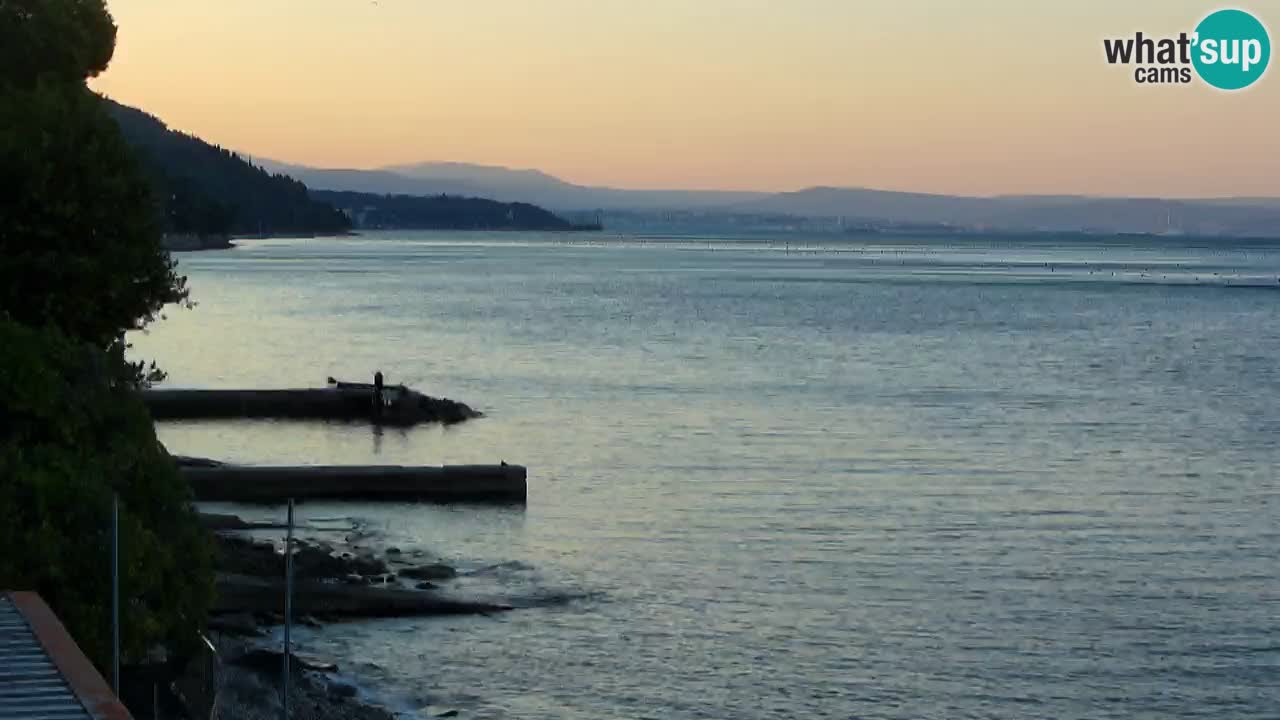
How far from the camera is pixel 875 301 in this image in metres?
134

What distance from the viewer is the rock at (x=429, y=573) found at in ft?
94.8

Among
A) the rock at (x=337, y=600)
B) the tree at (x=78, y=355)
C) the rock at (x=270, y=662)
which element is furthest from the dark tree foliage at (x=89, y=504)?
the rock at (x=337, y=600)

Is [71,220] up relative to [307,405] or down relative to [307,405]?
up

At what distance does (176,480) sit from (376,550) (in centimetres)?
1323

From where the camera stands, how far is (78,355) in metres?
18.9

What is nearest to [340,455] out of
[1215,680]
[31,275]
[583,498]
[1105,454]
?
[583,498]

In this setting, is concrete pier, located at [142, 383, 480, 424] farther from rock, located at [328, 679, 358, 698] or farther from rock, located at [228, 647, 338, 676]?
rock, located at [328, 679, 358, 698]

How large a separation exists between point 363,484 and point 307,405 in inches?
664

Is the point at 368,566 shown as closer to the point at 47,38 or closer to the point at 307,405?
the point at 47,38

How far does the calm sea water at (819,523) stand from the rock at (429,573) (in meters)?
0.64

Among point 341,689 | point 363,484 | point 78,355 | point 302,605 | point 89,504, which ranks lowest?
point 341,689

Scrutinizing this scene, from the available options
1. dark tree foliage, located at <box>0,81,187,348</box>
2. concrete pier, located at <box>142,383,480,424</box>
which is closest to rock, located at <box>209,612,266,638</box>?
dark tree foliage, located at <box>0,81,187,348</box>

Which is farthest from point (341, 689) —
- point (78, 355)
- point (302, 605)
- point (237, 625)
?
point (78, 355)

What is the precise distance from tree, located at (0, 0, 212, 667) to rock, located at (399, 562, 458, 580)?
647 cm
